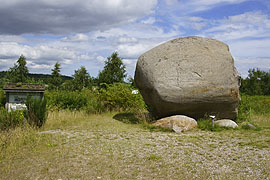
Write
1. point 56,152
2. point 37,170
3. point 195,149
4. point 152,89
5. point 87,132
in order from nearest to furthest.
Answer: point 37,170 → point 56,152 → point 195,149 → point 87,132 → point 152,89

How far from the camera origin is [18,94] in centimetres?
1025

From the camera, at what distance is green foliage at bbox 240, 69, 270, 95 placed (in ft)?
101

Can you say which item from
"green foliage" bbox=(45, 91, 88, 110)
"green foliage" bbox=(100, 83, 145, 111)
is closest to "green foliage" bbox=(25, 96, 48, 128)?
"green foliage" bbox=(45, 91, 88, 110)

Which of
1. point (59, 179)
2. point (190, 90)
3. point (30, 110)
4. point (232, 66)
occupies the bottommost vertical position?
point (59, 179)

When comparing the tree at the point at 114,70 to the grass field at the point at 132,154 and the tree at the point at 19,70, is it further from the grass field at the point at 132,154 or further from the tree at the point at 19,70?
the grass field at the point at 132,154

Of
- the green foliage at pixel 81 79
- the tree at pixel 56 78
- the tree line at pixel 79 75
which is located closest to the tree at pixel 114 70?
the tree line at pixel 79 75

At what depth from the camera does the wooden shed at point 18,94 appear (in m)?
10.1

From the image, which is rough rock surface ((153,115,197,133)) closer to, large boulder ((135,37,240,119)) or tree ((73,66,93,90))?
large boulder ((135,37,240,119))

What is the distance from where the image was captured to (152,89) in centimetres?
1011

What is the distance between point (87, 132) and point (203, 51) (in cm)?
548

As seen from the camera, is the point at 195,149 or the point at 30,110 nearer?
the point at 195,149

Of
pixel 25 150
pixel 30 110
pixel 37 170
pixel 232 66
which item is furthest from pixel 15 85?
pixel 232 66

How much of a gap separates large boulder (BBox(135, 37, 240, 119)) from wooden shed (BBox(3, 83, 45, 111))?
431 centimetres

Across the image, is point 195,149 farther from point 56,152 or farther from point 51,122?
point 51,122
